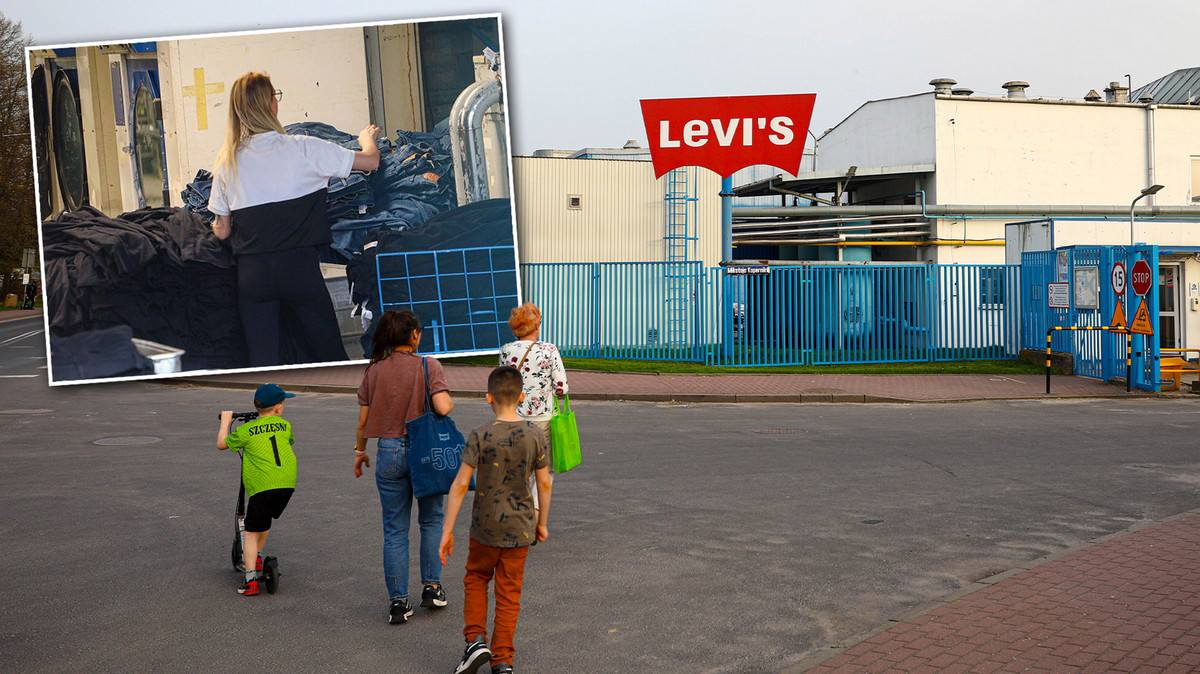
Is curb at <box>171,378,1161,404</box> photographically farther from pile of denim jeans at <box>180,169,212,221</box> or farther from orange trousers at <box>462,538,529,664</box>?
orange trousers at <box>462,538,529,664</box>

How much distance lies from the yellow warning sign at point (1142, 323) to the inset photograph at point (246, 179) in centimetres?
1191

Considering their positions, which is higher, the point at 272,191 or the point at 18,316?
the point at 272,191

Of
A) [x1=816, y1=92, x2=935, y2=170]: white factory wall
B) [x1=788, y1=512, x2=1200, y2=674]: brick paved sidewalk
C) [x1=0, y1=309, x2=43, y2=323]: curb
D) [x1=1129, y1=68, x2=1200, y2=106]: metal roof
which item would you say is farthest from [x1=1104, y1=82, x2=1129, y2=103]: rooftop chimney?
Answer: [x1=0, y1=309, x2=43, y2=323]: curb

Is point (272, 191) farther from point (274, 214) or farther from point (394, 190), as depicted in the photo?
point (394, 190)

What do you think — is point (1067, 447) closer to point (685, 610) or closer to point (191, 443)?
point (685, 610)

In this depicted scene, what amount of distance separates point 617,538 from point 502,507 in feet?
9.35

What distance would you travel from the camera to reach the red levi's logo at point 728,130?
20969 millimetres

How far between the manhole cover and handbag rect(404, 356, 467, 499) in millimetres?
7654

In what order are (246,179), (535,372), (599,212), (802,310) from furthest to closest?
(599,212)
(802,310)
(246,179)
(535,372)

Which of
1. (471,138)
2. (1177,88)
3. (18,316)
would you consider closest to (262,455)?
(471,138)

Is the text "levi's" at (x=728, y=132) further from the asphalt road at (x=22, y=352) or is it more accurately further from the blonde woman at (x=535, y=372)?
the blonde woman at (x=535, y=372)

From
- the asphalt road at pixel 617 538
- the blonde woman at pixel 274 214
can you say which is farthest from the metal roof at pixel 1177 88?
the blonde woman at pixel 274 214

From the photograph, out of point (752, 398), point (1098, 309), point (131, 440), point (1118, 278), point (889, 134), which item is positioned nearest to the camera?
point (131, 440)

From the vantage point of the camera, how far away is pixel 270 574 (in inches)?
231
